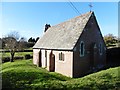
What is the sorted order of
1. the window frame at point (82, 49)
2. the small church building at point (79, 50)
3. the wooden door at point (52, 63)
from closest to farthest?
the small church building at point (79, 50), the window frame at point (82, 49), the wooden door at point (52, 63)

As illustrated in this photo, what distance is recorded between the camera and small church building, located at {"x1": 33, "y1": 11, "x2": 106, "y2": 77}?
78.6ft

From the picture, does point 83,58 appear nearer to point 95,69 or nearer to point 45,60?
point 95,69

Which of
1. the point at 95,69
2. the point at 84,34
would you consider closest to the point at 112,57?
the point at 95,69

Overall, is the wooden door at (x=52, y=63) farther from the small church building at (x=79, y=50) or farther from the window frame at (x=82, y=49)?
the window frame at (x=82, y=49)

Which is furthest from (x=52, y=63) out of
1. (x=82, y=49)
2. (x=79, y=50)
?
(x=79, y=50)

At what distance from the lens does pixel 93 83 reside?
15.4 metres

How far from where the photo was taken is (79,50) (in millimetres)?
24344

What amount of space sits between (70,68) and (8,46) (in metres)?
31.5

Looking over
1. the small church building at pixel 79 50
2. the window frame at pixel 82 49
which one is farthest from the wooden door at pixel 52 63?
the window frame at pixel 82 49

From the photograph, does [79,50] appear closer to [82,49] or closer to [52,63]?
[82,49]

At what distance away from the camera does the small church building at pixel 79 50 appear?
24.0 metres

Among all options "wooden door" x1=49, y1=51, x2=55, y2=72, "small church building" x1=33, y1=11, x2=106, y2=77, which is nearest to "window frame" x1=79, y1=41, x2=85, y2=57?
"small church building" x1=33, y1=11, x2=106, y2=77

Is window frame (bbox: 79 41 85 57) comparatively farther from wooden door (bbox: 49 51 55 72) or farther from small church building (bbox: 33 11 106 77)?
wooden door (bbox: 49 51 55 72)

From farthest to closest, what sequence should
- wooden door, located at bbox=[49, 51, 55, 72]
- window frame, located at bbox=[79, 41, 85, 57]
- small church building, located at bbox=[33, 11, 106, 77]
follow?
wooden door, located at bbox=[49, 51, 55, 72], window frame, located at bbox=[79, 41, 85, 57], small church building, located at bbox=[33, 11, 106, 77]
